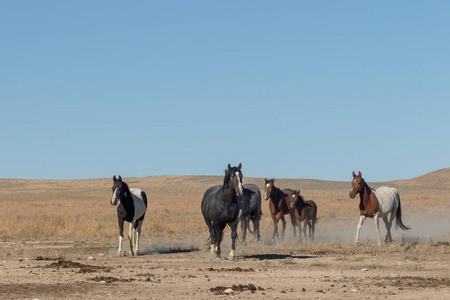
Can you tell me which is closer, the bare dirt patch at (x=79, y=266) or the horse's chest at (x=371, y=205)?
the bare dirt patch at (x=79, y=266)

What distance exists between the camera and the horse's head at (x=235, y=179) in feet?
57.2

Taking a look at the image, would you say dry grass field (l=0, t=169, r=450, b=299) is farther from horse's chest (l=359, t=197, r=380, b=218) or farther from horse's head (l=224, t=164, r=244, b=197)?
horse's head (l=224, t=164, r=244, b=197)

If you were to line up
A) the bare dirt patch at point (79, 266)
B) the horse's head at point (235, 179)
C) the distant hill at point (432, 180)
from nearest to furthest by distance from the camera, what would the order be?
the bare dirt patch at point (79, 266)
the horse's head at point (235, 179)
the distant hill at point (432, 180)

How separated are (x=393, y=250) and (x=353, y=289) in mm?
8923

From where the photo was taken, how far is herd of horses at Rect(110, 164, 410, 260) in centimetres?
1805

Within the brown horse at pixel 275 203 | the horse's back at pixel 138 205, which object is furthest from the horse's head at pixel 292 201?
the horse's back at pixel 138 205

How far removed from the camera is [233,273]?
15305mm

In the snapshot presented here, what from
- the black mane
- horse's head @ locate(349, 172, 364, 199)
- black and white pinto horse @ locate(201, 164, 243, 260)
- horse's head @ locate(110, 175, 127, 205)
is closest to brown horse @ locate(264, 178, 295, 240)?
horse's head @ locate(349, 172, 364, 199)

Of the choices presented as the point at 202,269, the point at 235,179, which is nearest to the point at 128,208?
the point at 235,179

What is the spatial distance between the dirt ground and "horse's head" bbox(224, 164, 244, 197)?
197cm

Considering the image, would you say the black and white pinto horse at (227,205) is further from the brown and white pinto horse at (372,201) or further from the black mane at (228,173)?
the brown and white pinto horse at (372,201)

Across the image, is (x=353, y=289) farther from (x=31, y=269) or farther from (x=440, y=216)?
(x=440, y=216)

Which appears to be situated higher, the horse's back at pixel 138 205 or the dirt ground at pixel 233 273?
the horse's back at pixel 138 205

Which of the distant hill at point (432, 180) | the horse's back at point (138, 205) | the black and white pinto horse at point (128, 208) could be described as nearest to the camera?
the black and white pinto horse at point (128, 208)
